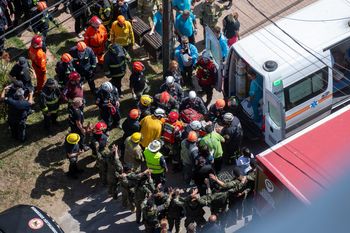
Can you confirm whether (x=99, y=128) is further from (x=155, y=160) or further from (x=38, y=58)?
(x=38, y=58)

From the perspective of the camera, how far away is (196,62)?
672 inches

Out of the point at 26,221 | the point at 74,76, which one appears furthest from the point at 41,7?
the point at 26,221

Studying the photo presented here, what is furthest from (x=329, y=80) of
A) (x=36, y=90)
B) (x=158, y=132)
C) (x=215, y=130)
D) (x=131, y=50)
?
(x=36, y=90)

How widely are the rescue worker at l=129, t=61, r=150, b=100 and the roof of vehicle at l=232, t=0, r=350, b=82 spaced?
2.19 m

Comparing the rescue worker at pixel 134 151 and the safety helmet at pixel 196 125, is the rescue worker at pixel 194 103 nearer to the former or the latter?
the safety helmet at pixel 196 125

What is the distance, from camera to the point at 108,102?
1573 centimetres

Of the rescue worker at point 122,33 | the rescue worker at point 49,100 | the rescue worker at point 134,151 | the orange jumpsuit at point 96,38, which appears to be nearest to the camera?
the rescue worker at point 134,151

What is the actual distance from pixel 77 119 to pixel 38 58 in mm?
2112

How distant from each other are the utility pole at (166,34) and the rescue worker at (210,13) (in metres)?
1.88

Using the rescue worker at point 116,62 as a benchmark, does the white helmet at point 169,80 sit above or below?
below

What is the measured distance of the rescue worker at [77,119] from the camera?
15.2m

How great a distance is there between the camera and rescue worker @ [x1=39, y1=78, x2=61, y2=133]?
15590 millimetres

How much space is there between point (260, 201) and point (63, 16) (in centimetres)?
850

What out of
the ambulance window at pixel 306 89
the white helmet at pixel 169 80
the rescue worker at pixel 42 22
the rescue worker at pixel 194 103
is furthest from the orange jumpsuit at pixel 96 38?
the ambulance window at pixel 306 89
